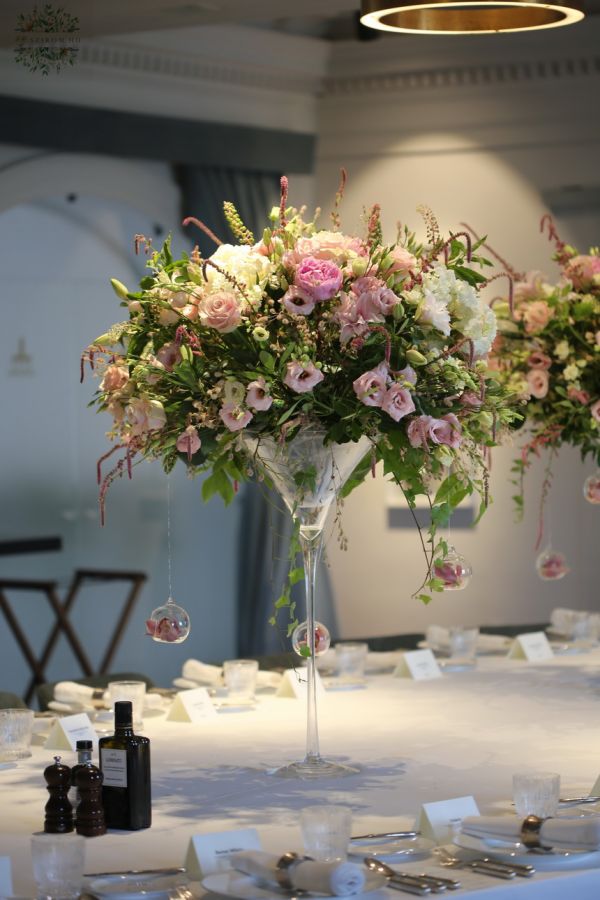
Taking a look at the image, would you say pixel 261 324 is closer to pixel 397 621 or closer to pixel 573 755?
pixel 573 755

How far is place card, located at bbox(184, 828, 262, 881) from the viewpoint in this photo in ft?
7.41

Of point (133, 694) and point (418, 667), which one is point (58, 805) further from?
point (418, 667)

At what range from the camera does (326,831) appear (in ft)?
7.36

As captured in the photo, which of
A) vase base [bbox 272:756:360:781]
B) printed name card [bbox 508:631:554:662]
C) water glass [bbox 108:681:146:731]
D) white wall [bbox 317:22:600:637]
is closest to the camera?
vase base [bbox 272:756:360:781]

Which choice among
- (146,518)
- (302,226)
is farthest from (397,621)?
(302,226)

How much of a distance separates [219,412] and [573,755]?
99cm

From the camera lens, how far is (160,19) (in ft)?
18.9

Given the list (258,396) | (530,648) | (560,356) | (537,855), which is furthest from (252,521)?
(537,855)

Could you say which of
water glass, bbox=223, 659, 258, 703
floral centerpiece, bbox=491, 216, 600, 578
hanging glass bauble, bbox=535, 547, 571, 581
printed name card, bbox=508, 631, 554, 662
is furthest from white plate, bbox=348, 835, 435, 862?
printed name card, bbox=508, 631, 554, 662

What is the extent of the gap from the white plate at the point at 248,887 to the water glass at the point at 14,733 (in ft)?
3.25

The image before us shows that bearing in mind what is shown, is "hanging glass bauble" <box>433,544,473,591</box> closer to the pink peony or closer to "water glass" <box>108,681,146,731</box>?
the pink peony

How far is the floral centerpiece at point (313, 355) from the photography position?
2.78 metres

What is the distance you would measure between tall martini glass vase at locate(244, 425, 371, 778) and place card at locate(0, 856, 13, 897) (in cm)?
87

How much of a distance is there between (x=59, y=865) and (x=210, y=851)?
25 centimetres
